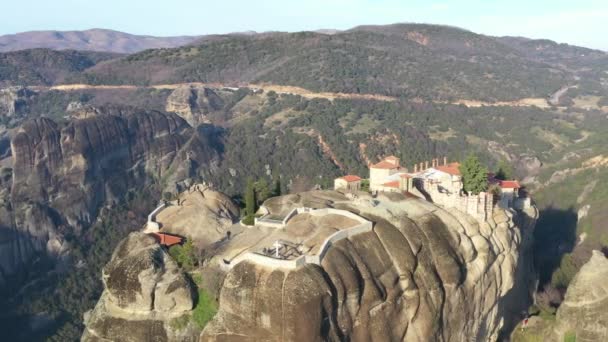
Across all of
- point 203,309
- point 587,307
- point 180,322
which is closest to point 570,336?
point 587,307

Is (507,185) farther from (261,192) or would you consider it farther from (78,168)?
(78,168)

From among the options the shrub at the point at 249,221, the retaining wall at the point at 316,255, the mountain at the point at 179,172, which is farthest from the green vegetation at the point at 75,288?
the retaining wall at the point at 316,255

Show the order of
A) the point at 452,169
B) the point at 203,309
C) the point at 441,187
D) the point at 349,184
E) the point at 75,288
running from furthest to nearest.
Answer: the point at 75,288 → the point at 452,169 → the point at 349,184 → the point at 441,187 → the point at 203,309

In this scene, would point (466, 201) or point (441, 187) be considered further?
point (441, 187)

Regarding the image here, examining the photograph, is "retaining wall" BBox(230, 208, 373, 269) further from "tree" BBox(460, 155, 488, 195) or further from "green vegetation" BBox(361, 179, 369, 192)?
"tree" BBox(460, 155, 488, 195)

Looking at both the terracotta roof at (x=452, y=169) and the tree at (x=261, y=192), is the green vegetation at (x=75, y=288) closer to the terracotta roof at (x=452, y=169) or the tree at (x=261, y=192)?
the tree at (x=261, y=192)

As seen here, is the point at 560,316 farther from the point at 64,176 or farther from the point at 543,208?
the point at 64,176
